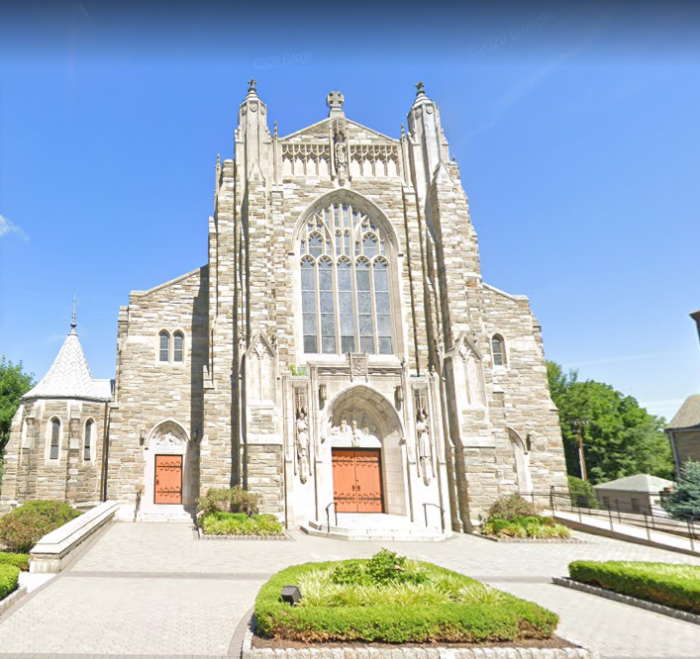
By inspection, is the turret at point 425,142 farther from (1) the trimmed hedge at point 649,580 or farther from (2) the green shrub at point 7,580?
(2) the green shrub at point 7,580

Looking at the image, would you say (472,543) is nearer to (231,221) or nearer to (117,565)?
(117,565)

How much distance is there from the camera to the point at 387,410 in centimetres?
2130

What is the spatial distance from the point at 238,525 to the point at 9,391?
2126cm

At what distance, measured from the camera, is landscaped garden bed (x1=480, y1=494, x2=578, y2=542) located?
1744cm

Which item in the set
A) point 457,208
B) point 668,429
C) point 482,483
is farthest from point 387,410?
point 668,429

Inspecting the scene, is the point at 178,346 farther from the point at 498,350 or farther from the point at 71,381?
the point at 498,350

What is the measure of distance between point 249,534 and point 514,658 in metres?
11.9

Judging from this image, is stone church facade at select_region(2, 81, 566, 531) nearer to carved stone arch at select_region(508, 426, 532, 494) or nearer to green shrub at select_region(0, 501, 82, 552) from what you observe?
carved stone arch at select_region(508, 426, 532, 494)

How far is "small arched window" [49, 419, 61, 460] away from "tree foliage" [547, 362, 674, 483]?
31019 mm

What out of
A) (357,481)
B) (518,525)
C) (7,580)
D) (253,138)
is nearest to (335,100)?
(253,138)

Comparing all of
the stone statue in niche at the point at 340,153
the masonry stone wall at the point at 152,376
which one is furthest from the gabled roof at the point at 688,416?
the masonry stone wall at the point at 152,376

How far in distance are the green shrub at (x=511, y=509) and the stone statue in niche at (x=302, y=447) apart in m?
6.66

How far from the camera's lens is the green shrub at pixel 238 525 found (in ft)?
56.9

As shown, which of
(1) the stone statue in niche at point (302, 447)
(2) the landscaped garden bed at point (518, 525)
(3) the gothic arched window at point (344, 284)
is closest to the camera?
(2) the landscaped garden bed at point (518, 525)
